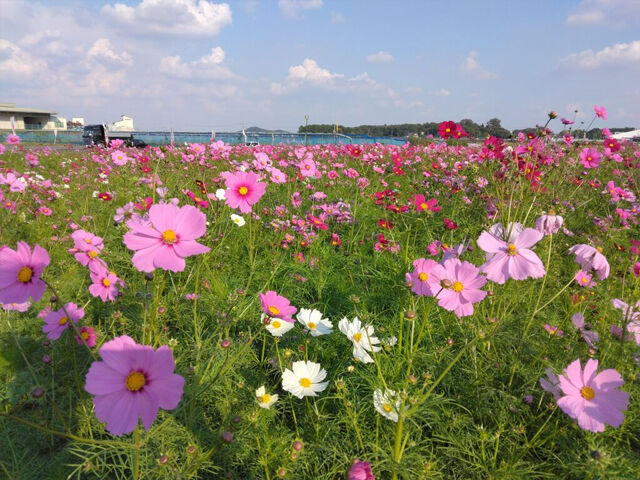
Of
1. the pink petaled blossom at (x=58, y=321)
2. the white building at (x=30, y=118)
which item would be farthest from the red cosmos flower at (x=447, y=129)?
the white building at (x=30, y=118)

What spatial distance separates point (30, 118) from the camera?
3722 centimetres

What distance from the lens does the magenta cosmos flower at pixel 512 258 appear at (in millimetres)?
844

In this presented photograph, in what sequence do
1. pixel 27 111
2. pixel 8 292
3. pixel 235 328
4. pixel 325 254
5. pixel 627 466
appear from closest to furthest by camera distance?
1. pixel 8 292
2. pixel 627 466
3. pixel 235 328
4. pixel 325 254
5. pixel 27 111

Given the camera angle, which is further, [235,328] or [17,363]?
[235,328]

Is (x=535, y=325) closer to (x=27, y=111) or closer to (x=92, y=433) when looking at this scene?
(x=92, y=433)

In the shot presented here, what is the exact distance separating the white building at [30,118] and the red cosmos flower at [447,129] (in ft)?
126

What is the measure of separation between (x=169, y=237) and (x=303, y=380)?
579mm

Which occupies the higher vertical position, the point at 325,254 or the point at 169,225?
the point at 169,225

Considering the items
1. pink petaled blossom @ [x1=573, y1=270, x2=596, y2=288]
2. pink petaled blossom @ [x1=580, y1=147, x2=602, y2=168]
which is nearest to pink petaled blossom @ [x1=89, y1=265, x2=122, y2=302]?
pink petaled blossom @ [x1=573, y1=270, x2=596, y2=288]

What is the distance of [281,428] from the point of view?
3.34 feet

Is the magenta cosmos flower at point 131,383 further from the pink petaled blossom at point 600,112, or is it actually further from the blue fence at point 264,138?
the blue fence at point 264,138

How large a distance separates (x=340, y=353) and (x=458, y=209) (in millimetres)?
1678

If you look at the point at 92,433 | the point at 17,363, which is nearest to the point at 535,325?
the point at 92,433

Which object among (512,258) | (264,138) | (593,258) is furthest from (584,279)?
(264,138)
